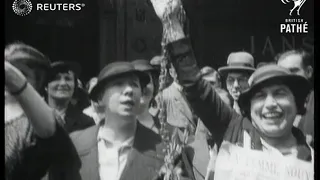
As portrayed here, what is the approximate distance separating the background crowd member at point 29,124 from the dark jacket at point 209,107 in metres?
0.97

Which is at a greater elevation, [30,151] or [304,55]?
[304,55]

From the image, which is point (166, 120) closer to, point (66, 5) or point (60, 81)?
point (60, 81)

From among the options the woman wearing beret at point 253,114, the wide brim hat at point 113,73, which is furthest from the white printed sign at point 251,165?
the wide brim hat at point 113,73

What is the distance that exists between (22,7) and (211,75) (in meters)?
1.51

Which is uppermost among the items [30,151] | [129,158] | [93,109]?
[93,109]

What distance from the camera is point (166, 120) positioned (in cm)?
385

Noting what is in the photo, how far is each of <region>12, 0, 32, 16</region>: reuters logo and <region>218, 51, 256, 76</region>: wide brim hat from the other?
1.54m

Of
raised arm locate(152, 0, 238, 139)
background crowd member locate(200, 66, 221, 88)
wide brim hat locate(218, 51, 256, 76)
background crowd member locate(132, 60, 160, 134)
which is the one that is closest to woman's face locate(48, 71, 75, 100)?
background crowd member locate(132, 60, 160, 134)

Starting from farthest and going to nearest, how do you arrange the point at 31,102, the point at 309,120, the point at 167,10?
the point at 309,120, the point at 167,10, the point at 31,102

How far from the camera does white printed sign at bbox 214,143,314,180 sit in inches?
154

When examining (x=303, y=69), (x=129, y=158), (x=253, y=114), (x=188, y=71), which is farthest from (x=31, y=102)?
(x=303, y=69)

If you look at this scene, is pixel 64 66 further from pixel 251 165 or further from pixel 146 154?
pixel 251 165

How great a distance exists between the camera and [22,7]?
3859mm

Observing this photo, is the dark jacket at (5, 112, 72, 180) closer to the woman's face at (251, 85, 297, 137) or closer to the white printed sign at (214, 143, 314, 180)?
the white printed sign at (214, 143, 314, 180)
